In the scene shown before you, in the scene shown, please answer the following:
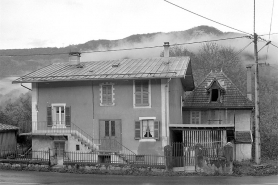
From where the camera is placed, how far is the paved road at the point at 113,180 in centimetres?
1880

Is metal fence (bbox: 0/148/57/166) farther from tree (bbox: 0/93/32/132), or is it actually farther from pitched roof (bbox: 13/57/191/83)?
tree (bbox: 0/93/32/132)

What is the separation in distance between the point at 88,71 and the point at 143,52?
251 ft

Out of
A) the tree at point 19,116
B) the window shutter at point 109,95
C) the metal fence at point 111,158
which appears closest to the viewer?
the metal fence at point 111,158

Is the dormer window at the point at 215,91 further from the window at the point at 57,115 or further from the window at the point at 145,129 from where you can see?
the window at the point at 57,115

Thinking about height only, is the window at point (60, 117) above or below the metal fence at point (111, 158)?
above

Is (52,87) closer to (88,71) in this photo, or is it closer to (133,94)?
(88,71)

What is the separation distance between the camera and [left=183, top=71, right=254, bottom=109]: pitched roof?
29.6 meters

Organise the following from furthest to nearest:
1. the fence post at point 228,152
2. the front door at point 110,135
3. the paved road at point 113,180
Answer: the front door at point 110,135 < the fence post at point 228,152 < the paved road at point 113,180

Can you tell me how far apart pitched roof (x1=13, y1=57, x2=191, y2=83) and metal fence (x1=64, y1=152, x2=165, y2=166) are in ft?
15.9

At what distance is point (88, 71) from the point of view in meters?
27.3

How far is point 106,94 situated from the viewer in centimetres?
2612

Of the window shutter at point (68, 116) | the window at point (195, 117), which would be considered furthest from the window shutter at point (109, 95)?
the window at point (195, 117)

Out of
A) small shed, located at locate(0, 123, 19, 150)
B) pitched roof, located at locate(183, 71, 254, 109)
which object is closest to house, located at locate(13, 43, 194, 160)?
small shed, located at locate(0, 123, 19, 150)

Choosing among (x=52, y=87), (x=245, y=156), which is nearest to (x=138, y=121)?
(x=52, y=87)
